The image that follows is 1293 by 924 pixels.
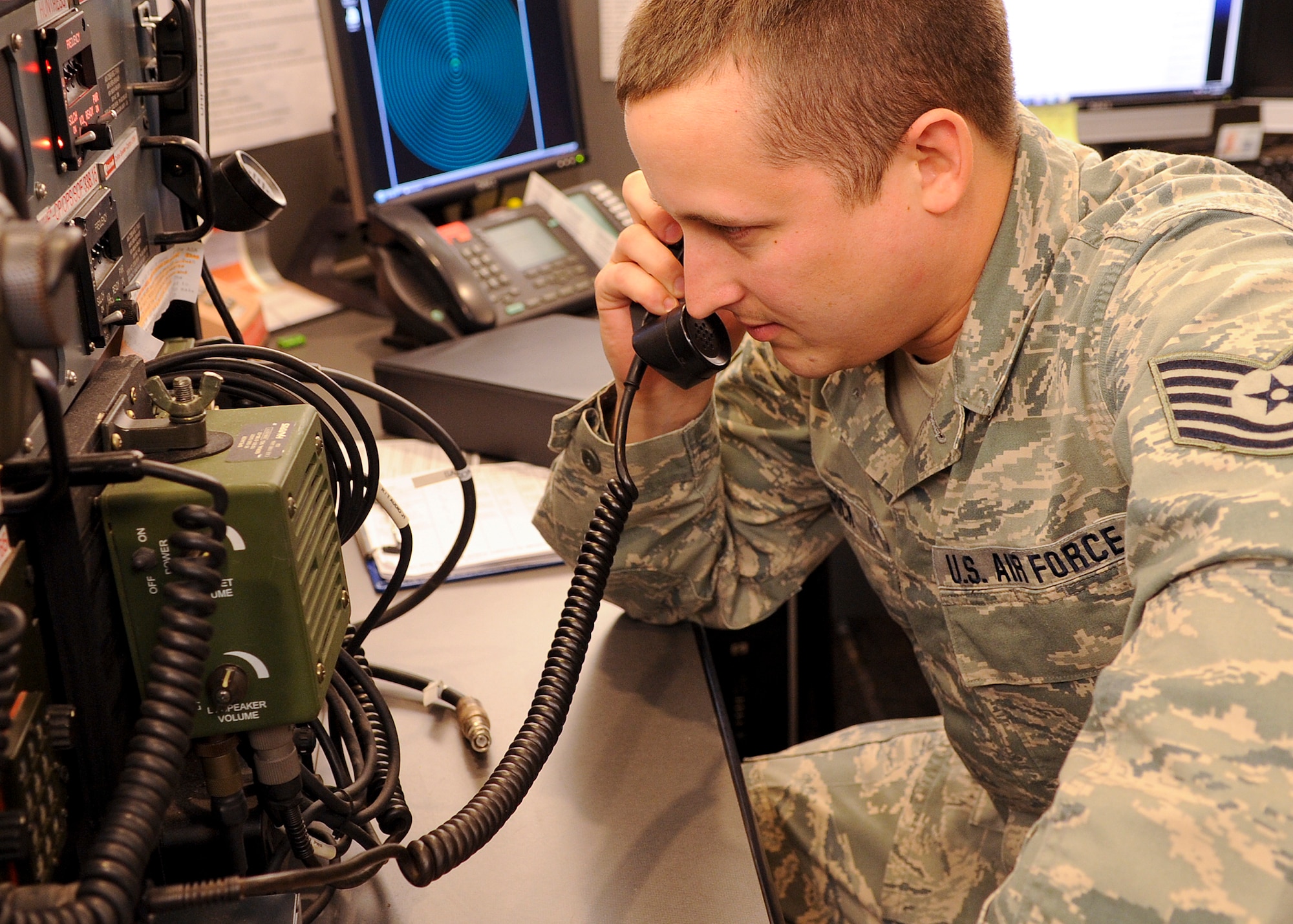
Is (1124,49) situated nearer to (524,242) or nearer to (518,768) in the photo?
(524,242)

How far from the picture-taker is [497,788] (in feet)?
2.34

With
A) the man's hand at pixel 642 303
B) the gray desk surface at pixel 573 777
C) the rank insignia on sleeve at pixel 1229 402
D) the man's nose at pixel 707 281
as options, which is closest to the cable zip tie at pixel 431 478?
the gray desk surface at pixel 573 777

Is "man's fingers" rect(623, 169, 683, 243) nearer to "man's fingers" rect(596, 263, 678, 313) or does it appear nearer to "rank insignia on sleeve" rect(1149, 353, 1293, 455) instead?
"man's fingers" rect(596, 263, 678, 313)

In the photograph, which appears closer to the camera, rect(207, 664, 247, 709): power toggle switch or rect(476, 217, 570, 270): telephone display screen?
rect(207, 664, 247, 709): power toggle switch

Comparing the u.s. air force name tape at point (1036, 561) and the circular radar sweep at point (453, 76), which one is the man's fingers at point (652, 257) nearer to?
the u.s. air force name tape at point (1036, 561)

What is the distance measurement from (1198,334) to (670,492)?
47 centimetres

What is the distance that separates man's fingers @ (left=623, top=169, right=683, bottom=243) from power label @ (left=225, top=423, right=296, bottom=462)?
17.7 inches

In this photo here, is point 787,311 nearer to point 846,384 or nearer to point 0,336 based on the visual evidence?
point 846,384

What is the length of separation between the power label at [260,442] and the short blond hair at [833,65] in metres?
0.35

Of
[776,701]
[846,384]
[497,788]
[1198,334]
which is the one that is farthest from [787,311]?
[776,701]

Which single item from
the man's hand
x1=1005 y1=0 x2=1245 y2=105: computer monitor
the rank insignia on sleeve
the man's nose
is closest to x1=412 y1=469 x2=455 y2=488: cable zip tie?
the man's hand

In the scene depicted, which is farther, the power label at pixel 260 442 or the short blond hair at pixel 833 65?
the short blond hair at pixel 833 65

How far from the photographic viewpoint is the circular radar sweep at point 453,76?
1614mm

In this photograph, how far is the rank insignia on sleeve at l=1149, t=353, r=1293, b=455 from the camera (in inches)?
23.4
